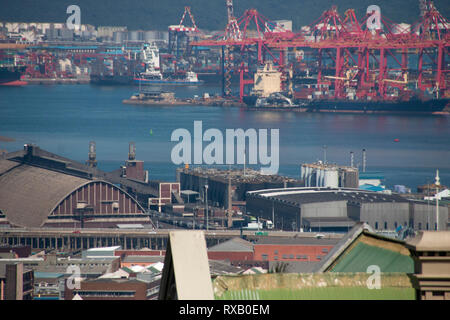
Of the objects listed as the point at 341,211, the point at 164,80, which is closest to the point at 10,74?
the point at 164,80

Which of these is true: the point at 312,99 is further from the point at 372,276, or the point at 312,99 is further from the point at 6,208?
the point at 372,276

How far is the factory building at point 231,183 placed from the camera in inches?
1216

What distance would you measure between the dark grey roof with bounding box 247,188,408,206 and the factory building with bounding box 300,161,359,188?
2554mm

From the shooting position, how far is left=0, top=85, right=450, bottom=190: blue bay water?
43938 millimetres

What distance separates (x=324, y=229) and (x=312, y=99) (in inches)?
1964

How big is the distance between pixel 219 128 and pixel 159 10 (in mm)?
77506

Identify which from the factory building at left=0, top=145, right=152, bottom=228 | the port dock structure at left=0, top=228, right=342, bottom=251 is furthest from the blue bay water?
the port dock structure at left=0, top=228, right=342, bottom=251

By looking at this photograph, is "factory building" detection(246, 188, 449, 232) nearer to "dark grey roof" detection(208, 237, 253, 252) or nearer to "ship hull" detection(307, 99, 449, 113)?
"dark grey roof" detection(208, 237, 253, 252)

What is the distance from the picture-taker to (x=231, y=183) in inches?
1214

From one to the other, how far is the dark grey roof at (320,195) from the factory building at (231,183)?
1.34 meters

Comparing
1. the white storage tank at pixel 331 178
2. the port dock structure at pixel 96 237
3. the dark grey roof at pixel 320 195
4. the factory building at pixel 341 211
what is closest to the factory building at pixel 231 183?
the white storage tank at pixel 331 178

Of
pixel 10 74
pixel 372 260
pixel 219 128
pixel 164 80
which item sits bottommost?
pixel 219 128

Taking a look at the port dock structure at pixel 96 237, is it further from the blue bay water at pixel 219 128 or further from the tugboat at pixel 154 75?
the tugboat at pixel 154 75

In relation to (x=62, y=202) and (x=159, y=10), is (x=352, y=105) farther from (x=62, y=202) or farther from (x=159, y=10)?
(x=159, y=10)
